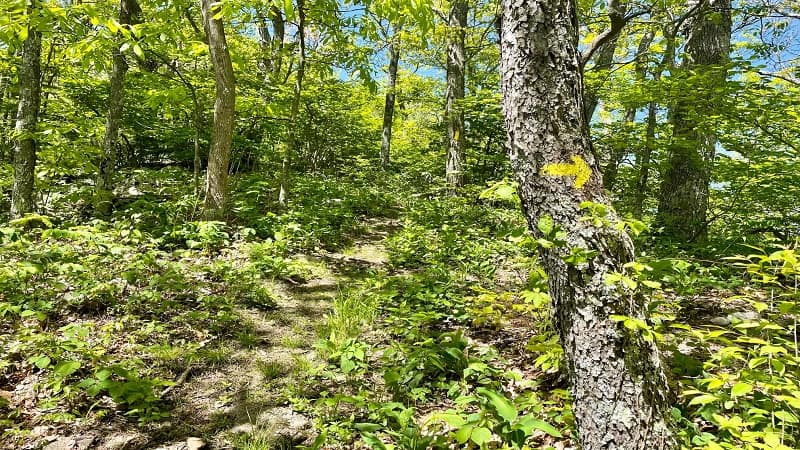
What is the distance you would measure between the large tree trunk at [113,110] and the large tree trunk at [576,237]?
21.6 feet

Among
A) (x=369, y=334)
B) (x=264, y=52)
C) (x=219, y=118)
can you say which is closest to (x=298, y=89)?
(x=219, y=118)

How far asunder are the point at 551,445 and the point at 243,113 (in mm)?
7255

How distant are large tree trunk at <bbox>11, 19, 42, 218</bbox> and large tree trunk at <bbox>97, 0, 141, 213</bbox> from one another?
92 centimetres

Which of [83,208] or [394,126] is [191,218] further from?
[394,126]

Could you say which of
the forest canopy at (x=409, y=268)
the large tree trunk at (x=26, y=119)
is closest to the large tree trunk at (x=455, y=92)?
the forest canopy at (x=409, y=268)

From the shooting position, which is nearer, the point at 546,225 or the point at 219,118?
the point at 546,225

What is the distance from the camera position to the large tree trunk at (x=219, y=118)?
5.75 meters

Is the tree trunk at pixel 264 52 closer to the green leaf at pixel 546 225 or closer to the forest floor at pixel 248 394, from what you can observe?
the forest floor at pixel 248 394

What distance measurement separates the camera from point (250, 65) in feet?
27.1

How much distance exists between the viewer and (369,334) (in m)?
3.81

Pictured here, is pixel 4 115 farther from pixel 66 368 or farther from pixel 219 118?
pixel 66 368

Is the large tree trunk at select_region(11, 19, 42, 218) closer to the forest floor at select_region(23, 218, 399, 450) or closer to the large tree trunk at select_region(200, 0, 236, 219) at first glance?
the large tree trunk at select_region(200, 0, 236, 219)

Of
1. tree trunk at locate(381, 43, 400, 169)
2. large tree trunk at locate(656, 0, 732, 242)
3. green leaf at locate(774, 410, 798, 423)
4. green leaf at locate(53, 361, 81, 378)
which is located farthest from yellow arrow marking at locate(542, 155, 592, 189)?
tree trunk at locate(381, 43, 400, 169)

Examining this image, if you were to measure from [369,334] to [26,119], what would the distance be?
5401mm
